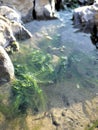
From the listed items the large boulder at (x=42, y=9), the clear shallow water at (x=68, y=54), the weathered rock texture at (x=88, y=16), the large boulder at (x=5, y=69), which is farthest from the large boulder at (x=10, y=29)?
the weathered rock texture at (x=88, y=16)

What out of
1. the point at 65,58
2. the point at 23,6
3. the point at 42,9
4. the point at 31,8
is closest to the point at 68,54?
the point at 65,58

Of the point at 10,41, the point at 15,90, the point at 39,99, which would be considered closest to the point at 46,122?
the point at 39,99

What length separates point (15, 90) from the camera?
263 inches

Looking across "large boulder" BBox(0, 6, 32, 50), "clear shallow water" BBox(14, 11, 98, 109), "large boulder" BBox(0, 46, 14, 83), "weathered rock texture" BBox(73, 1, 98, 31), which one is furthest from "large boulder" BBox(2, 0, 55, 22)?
"large boulder" BBox(0, 46, 14, 83)

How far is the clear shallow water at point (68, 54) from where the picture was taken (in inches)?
264

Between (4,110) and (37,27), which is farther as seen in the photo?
(37,27)

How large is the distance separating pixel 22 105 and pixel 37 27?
13.0 feet

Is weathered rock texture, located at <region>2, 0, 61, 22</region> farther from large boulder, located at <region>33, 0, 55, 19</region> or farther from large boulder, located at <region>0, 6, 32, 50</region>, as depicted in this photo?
large boulder, located at <region>0, 6, 32, 50</region>

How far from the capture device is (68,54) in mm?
8164

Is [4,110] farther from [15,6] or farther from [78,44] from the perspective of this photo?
[15,6]

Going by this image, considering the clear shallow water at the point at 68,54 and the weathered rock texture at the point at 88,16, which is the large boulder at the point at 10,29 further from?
the weathered rock texture at the point at 88,16

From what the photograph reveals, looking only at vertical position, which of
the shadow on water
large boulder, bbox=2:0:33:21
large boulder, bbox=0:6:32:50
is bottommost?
the shadow on water

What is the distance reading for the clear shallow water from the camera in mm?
6693

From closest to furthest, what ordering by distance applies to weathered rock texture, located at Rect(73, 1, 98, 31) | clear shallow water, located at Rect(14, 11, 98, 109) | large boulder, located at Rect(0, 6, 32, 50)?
1. clear shallow water, located at Rect(14, 11, 98, 109)
2. large boulder, located at Rect(0, 6, 32, 50)
3. weathered rock texture, located at Rect(73, 1, 98, 31)
